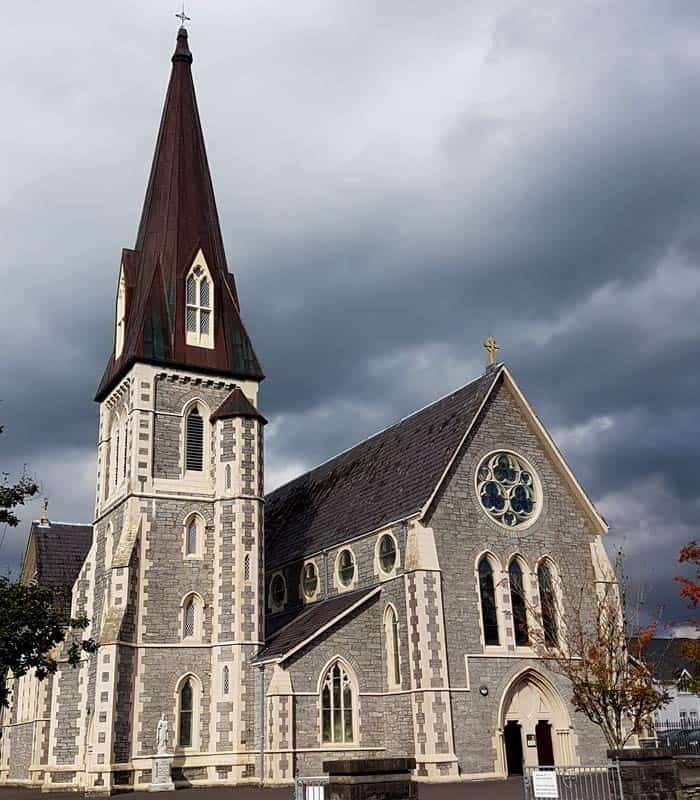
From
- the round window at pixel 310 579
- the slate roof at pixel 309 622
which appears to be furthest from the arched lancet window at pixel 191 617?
the round window at pixel 310 579

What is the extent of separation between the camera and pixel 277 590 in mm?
37531

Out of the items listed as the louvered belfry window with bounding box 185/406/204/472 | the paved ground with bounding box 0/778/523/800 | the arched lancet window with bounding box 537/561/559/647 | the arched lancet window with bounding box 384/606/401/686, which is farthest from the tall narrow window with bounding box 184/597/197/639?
the arched lancet window with bounding box 537/561/559/647

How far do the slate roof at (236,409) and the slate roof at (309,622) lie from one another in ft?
24.5

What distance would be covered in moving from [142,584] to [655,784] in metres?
19.3

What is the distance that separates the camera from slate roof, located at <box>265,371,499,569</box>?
3083 centimetres

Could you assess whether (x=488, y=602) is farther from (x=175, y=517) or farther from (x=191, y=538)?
(x=175, y=517)

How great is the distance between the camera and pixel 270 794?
24.4 m

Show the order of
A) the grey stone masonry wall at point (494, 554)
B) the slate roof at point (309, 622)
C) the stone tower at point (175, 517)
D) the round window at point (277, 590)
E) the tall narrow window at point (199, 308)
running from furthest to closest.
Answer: the round window at point (277, 590), the tall narrow window at point (199, 308), the stone tower at point (175, 517), the slate roof at point (309, 622), the grey stone masonry wall at point (494, 554)

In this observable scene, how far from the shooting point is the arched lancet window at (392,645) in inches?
1123

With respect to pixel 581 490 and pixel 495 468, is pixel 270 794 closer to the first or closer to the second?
pixel 495 468

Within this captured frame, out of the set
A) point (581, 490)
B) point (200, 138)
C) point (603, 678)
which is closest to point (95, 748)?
point (603, 678)

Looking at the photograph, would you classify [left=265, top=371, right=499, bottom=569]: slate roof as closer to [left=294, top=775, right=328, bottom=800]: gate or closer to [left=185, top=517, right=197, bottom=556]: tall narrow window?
[left=185, top=517, right=197, bottom=556]: tall narrow window

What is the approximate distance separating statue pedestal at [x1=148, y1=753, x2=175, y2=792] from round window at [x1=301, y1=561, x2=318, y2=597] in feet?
28.6

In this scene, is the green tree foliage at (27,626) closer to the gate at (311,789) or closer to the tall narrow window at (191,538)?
the gate at (311,789)
